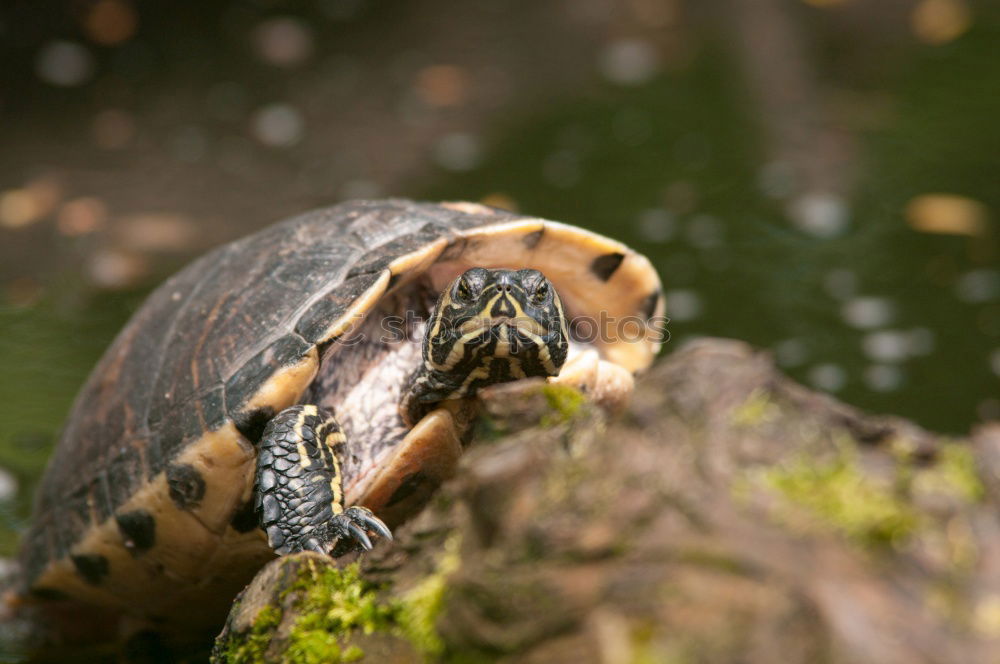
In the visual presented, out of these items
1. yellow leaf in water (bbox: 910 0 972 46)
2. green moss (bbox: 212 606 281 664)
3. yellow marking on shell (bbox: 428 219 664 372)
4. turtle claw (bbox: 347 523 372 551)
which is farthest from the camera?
yellow leaf in water (bbox: 910 0 972 46)

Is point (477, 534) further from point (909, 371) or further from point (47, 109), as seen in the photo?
point (47, 109)

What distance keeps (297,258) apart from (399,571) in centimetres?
124

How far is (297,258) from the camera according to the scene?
2688mm

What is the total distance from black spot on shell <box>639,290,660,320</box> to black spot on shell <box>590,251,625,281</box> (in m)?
0.17

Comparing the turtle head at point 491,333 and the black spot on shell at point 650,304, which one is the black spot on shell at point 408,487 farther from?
the black spot on shell at point 650,304

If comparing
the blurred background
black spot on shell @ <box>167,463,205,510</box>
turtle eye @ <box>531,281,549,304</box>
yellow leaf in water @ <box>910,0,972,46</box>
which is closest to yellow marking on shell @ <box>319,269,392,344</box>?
turtle eye @ <box>531,281,549,304</box>

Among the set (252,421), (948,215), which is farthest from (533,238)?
(948,215)

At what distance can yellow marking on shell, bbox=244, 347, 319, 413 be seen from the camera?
2414mm

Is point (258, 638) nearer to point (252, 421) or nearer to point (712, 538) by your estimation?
point (252, 421)

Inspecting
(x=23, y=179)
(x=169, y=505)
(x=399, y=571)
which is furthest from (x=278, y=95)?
(x=399, y=571)

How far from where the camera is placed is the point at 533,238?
279 centimetres

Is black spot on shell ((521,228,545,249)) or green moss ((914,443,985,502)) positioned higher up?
green moss ((914,443,985,502))

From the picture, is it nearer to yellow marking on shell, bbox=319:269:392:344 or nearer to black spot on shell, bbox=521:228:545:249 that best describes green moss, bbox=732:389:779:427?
yellow marking on shell, bbox=319:269:392:344

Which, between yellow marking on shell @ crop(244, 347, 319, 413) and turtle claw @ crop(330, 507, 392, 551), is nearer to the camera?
turtle claw @ crop(330, 507, 392, 551)
